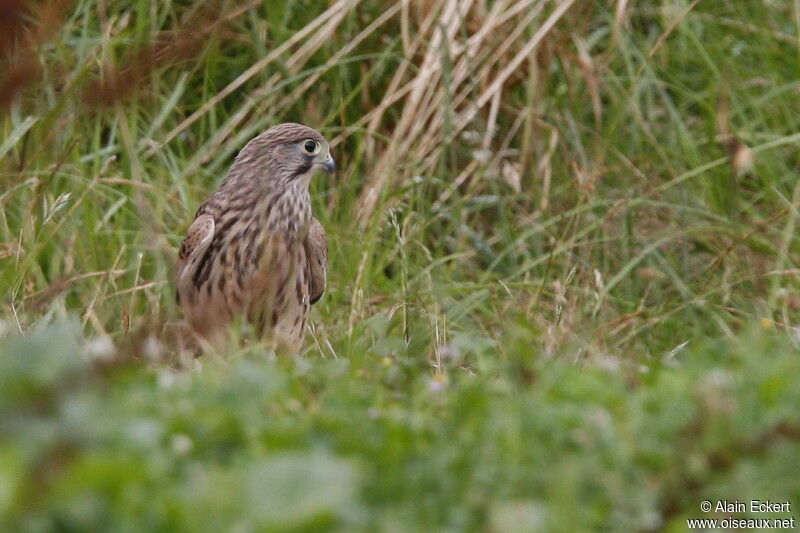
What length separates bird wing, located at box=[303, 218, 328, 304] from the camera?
5.42 metres

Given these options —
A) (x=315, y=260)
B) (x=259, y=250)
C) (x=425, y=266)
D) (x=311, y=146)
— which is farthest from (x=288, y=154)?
(x=425, y=266)

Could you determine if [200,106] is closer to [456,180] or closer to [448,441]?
[456,180]

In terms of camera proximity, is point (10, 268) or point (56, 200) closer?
point (10, 268)

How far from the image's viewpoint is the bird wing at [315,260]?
5.42 metres

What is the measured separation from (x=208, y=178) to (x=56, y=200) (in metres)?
1.42

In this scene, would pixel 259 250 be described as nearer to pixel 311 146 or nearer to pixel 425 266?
pixel 311 146

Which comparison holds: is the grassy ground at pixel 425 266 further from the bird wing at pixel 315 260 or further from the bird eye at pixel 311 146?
the bird eye at pixel 311 146

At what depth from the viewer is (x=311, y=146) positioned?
18.4ft

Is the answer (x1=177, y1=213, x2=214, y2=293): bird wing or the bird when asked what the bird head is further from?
(x1=177, y1=213, x2=214, y2=293): bird wing

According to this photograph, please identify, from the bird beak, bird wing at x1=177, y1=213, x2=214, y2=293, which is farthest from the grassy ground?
the bird beak

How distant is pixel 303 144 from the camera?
559 centimetres

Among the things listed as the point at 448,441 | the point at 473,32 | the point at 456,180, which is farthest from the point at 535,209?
the point at 448,441

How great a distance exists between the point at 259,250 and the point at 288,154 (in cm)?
55

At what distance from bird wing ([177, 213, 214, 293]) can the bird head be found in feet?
1.12
